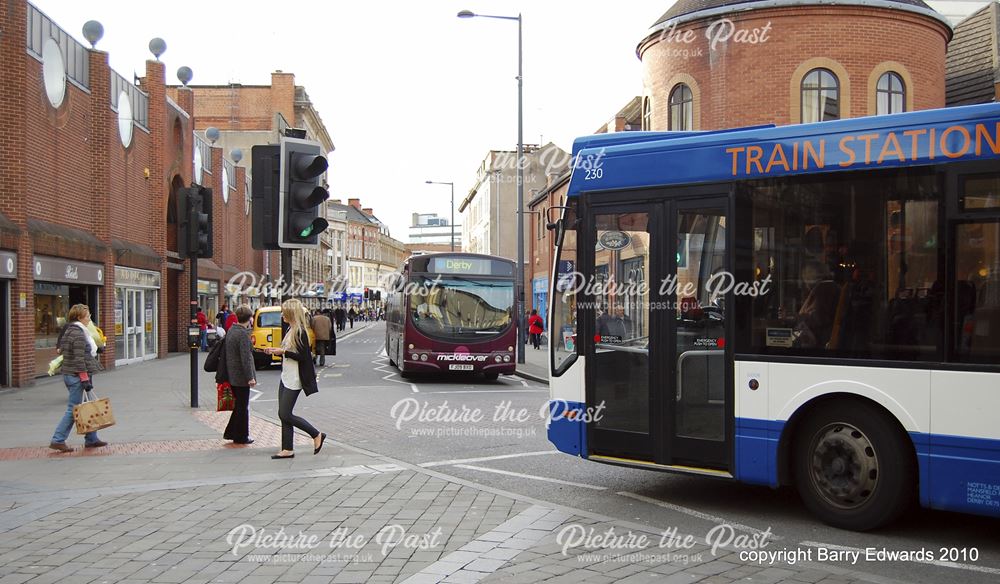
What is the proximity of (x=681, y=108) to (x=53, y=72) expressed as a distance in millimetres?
17248

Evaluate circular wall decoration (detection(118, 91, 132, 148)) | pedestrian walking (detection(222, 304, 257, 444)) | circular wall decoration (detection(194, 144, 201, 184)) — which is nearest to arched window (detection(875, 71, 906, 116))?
pedestrian walking (detection(222, 304, 257, 444))

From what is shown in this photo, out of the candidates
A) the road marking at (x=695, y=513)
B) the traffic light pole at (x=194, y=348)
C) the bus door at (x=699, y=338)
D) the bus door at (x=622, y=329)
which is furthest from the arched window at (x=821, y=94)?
the road marking at (x=695, y=513)

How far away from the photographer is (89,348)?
10141 mm

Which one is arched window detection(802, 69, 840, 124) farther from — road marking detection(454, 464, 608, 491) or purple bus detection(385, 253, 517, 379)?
road marking detection(454, 464, 608, 491)

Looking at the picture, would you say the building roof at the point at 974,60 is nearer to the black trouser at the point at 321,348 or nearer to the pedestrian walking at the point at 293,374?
the black trouser at the point at 321,348

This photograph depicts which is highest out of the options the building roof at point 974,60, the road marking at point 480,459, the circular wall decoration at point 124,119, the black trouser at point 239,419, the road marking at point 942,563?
the building roof at point 974,60

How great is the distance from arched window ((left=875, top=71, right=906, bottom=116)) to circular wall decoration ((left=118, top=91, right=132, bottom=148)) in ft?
72.5

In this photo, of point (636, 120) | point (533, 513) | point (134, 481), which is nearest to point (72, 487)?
point (134, 481)

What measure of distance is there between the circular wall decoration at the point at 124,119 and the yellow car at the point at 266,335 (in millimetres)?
6778

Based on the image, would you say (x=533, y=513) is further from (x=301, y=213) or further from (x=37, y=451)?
(x=37, y=451)

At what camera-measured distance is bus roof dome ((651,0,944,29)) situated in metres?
23.5

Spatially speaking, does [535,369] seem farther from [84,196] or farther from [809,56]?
[84,196]

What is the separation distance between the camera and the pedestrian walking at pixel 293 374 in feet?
31.1

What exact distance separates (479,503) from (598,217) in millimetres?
2740
